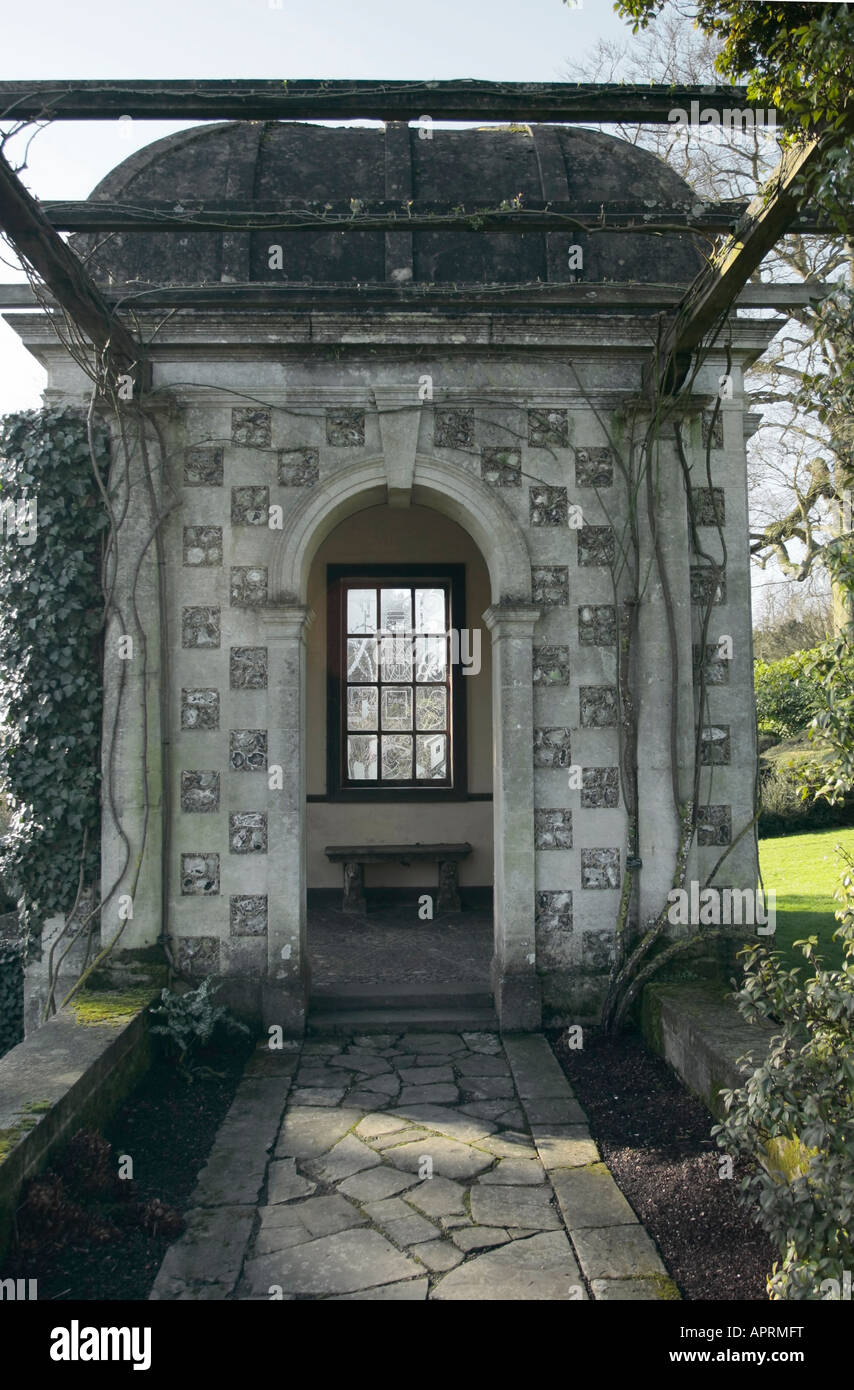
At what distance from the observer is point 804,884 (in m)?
9.92

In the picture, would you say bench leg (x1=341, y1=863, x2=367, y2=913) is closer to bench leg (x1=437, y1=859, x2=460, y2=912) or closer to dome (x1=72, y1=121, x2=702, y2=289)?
bench leg (x1=437, y1=859, x2=460, y2=912)

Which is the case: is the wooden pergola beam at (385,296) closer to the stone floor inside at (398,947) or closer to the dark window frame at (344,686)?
the dark window frame at (344,686)

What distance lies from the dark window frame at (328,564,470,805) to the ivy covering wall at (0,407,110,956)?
3685 millimetres

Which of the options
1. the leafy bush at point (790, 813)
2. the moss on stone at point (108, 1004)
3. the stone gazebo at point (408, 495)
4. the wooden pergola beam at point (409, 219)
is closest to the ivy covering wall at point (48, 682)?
the stone gazebo at point (408, 495)

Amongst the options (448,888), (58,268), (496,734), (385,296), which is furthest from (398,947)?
(58,268)

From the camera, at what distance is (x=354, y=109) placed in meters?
4.22

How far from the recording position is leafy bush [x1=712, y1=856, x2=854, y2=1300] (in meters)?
2.63

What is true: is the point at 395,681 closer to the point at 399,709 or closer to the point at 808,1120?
the point at 399,709

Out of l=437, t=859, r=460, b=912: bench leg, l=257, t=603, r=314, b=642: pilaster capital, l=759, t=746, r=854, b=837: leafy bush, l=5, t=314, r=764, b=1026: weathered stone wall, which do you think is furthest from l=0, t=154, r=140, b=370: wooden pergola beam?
l=759, t=746, r=854, b=837: leafy bush

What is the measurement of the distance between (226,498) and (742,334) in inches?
123

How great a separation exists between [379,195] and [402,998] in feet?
16.0

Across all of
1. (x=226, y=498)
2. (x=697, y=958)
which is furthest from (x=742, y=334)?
(x=697, y=958)

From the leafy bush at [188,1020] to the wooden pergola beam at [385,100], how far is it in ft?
13.7
